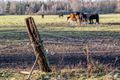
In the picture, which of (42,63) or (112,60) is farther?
(112,60)

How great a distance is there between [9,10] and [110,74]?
104554 mm

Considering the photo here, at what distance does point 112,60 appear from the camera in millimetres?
15883

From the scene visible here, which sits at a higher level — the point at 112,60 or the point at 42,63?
the point at 42,63

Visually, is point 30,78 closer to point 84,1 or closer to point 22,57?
point 22,57

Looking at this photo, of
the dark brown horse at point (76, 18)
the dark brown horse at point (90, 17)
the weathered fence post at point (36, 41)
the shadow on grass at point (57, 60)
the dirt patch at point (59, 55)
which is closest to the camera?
the weathered fence post at point (36, 41)

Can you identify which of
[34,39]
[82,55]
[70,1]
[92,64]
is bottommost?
[70,1]

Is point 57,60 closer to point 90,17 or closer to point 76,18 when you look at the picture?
point 90,17

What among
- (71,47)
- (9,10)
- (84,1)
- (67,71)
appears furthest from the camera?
(84,1)

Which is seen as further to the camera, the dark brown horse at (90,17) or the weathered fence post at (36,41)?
the dark brown horse at (90,17)

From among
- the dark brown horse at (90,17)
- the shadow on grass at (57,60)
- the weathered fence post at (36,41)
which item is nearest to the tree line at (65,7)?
the dark brown horse at (90,17)

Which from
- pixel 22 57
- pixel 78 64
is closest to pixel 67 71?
pixel 78 64

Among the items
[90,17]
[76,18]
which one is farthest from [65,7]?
[90,17]

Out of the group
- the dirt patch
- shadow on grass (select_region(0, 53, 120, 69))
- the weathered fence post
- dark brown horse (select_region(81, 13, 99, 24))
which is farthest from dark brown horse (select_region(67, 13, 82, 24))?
the weathered fence post

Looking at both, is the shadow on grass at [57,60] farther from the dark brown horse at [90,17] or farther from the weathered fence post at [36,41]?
the dark brown horse at [90,17]
